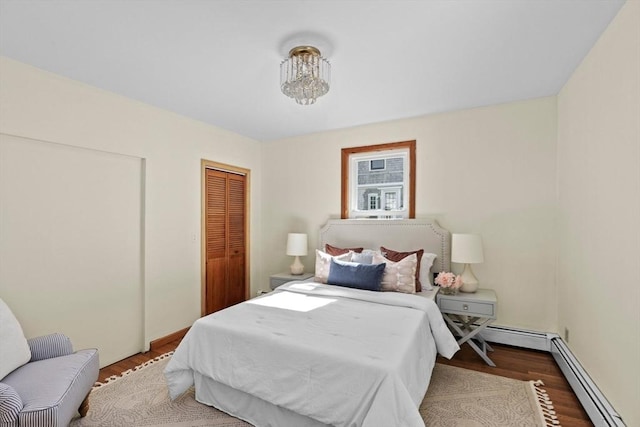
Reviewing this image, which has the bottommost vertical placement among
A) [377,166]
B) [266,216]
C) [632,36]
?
[266,216]

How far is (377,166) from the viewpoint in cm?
→ 389

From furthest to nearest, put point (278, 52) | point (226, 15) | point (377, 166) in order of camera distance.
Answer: point (377, 166) < point (278, 52) < point (226, 15)

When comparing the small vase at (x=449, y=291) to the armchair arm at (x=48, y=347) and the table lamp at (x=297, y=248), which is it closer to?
the table lamp at (x=297, y=248)

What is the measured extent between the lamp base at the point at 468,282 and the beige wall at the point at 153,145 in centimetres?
300

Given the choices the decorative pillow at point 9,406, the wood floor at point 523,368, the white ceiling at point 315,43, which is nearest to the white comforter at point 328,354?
the wood floor at point 523,368

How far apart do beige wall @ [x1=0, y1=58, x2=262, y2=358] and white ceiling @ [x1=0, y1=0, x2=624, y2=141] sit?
16cm

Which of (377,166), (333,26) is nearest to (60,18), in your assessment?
(333,26)

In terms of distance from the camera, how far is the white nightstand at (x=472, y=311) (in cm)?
279

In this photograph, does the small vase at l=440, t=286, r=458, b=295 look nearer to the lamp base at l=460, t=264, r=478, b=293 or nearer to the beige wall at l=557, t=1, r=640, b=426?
the lamp base at l=460, t=264, r=478, b=293

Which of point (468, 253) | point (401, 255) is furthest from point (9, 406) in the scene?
point (468, 253)

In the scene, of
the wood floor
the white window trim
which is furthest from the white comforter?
the white window trim

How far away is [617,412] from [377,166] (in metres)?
2.92

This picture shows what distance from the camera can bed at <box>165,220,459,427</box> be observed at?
1585mm

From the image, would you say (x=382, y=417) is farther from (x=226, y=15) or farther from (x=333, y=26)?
(x=226, y=15)
